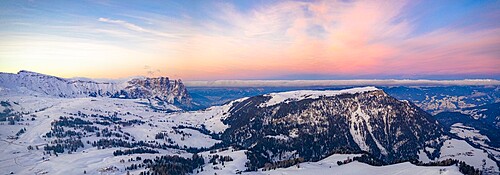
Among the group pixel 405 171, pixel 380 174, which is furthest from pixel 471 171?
pixel 380 174

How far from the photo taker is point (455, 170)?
18162cm

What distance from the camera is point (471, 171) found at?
185 meters

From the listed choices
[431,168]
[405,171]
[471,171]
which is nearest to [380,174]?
[405,171]

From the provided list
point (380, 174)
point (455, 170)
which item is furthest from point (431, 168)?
point (380, 174)

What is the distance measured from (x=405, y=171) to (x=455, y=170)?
2416 cm

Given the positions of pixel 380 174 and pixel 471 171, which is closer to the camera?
pixel 471 171

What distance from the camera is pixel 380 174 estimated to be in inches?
7795

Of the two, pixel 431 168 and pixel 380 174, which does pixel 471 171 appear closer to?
pixel 431 168

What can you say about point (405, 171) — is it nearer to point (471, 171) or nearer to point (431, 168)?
point (431, 168)

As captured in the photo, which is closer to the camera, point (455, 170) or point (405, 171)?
point (455, 170)

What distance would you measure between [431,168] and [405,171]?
1300 cm

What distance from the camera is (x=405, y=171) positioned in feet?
642

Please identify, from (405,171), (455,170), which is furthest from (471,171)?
(405,171)

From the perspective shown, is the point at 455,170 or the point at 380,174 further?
the point at 380,174
